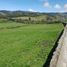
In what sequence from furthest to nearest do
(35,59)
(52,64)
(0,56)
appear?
(0,56) → (35,59) → (52,64)

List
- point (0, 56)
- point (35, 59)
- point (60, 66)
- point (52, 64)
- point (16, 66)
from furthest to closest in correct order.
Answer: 1. point (0, 56)
2. point (35, 59)
3. point (16, 66)
4. point (60, 66)
5. point (52, 64)

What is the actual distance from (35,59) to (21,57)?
1147mm

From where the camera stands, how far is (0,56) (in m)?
15.9

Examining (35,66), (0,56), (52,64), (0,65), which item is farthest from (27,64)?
(52,64)

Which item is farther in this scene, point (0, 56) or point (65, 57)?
point (0, 56)

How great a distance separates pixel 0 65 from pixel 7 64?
18.0 inches

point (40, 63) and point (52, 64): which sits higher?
point (52, 64)

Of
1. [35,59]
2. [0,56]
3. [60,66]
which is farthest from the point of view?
[0,56]

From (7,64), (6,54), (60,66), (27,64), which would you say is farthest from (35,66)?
(6,54)

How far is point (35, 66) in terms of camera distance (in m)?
13.1

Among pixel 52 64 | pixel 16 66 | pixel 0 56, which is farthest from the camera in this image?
pixel 0 56

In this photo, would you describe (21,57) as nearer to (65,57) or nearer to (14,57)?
(14,57)

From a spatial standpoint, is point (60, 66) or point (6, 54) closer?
point (60, 66)

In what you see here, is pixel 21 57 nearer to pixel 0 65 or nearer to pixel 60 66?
pixel 0 65
